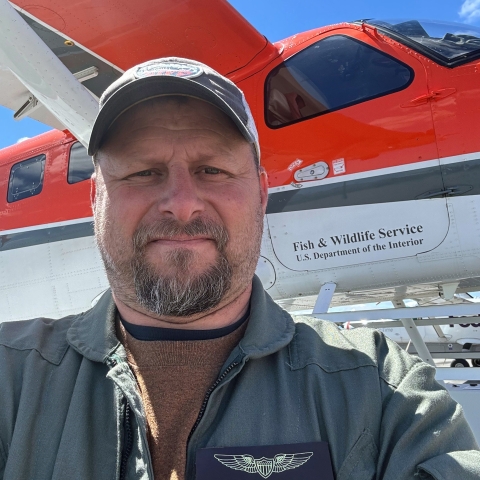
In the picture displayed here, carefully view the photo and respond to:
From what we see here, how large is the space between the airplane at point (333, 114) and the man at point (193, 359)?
211 centimetres

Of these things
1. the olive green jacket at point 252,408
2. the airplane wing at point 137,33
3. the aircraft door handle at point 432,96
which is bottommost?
the olive green jacket at point 252,408

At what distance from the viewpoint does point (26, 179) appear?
17.7ft

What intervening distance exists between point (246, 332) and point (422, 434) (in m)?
0.58

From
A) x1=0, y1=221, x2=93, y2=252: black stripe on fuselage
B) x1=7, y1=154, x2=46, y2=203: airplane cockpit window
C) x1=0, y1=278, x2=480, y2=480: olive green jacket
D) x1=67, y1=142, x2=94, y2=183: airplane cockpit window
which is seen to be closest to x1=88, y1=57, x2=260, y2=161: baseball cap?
x1=0, y1=278, x2=480, y2=480: olive green jacket

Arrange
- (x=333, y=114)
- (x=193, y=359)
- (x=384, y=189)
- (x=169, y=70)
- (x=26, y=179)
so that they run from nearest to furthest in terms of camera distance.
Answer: (x=193, y=359) < (x=169, y=70) < (x=384, y=189) < (x=333, y=114) < (x=26, y=179)

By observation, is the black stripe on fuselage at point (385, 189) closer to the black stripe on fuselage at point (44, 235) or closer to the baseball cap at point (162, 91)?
the black stripe on fuselage at point (44, 235)

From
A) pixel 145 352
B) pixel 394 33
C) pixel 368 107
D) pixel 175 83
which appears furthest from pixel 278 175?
pixel 145 352

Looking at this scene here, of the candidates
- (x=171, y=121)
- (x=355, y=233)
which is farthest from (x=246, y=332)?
(x=355, y=233)

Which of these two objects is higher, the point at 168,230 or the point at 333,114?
the point at 333,114

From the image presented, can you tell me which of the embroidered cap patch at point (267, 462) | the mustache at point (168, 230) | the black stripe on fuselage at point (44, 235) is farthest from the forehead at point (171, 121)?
the black stripe on fuselage at point (44, 235)

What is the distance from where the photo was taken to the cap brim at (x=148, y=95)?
153cm

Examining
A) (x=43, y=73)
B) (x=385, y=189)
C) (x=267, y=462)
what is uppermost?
(x=43, y=73)

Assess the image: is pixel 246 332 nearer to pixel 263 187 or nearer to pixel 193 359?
pixel 193 359

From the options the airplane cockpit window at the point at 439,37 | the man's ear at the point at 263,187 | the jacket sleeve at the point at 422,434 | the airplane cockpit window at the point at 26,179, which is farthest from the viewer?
the airplane cockpit window at the point at 26,179
